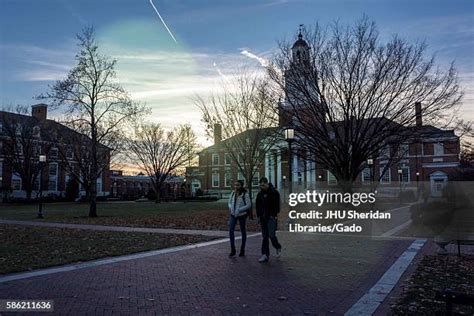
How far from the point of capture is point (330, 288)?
712 cm

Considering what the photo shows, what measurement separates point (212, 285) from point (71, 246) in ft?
22.0

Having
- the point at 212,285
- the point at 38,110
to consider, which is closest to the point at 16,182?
the point at 38,110

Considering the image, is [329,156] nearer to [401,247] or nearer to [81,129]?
[401,247]

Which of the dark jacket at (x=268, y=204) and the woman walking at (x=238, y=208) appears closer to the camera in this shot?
the dark jacket at (x=268, y=204)

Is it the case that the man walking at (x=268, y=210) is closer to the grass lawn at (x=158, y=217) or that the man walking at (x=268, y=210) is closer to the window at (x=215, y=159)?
the grass lawn at (x=158, y=217)

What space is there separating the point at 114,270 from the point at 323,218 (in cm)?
1232

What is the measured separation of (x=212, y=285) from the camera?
7.27 metres

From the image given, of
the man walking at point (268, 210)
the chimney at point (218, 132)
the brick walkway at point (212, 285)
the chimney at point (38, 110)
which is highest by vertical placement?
the chimney at point (38, 110)

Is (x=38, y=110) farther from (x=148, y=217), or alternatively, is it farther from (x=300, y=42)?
(x=300, y=42)

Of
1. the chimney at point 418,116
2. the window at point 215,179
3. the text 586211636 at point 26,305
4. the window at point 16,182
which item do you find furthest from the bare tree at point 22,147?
the text 586211636 at point 26,305

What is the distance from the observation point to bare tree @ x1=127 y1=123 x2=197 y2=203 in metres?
57.1

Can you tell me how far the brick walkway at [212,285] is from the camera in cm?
594

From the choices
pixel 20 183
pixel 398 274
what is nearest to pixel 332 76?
pixel 398 274

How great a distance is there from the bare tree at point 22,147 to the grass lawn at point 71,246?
44.3m
